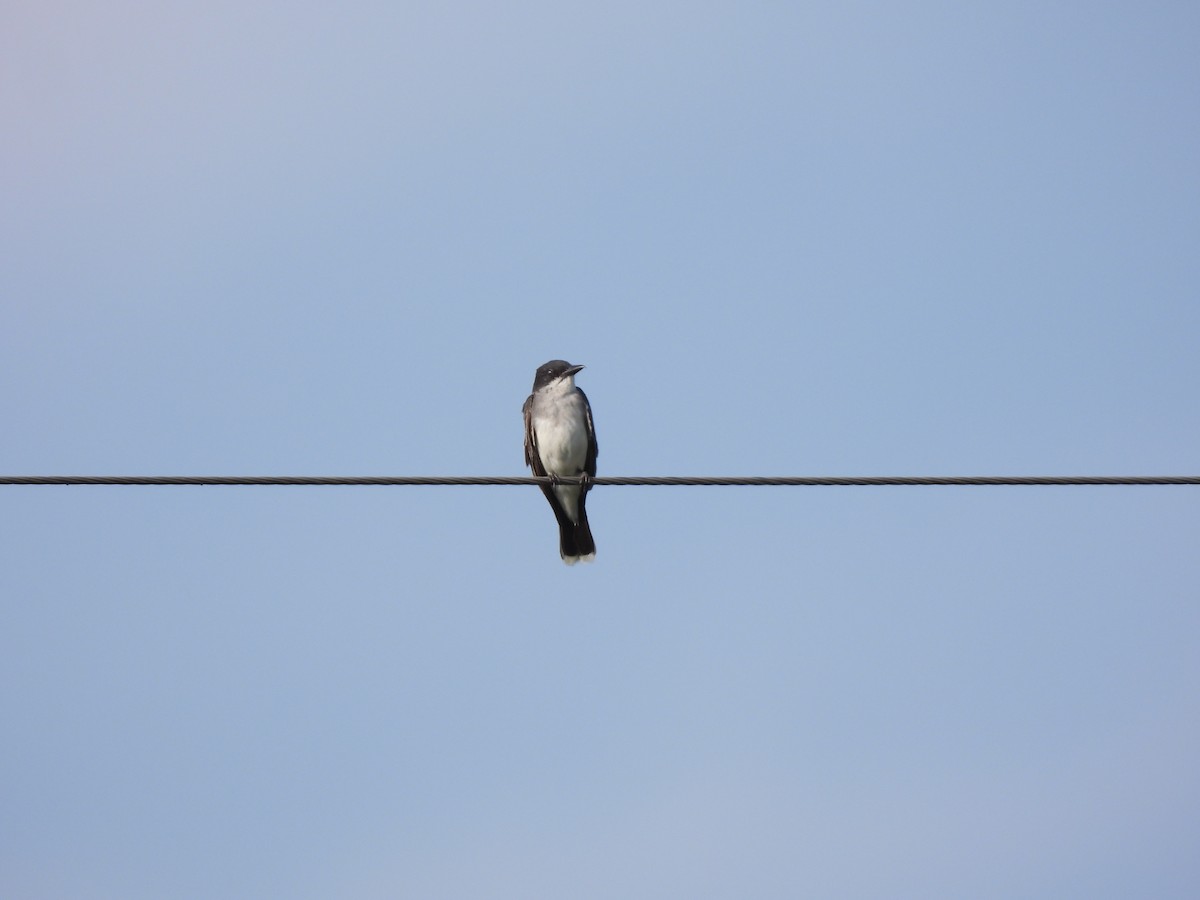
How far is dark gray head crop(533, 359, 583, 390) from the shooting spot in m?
12.2

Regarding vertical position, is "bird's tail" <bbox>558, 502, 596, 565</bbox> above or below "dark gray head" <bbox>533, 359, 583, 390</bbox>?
below

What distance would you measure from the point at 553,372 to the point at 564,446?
0.74 meters

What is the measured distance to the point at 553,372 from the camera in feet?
40.5

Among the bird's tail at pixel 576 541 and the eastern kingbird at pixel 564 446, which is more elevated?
Result: the eastern kingbird at pixel 564 446

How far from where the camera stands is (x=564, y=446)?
470 inches

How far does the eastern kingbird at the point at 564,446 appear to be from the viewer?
11992mm

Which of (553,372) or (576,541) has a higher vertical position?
(553,372)

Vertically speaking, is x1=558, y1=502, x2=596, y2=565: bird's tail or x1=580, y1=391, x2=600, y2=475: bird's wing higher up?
x1=580, y1=391, x2=600, y2=475: bird's wing

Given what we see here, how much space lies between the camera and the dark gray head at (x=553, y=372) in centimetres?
1220

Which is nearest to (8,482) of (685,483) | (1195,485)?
(685,483)

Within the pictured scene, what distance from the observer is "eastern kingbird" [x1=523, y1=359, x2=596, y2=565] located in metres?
12.0

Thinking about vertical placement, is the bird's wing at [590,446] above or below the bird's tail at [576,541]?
above

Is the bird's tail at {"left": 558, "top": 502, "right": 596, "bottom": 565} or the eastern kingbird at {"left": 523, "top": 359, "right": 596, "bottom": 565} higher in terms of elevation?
the eastern kingbird at {"left": 523, "top": 359, "right": 596, "bottom": 565}

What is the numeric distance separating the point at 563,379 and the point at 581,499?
3.32 feet
